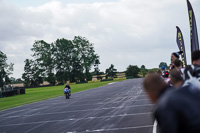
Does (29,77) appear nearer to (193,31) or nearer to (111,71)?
(111,71)

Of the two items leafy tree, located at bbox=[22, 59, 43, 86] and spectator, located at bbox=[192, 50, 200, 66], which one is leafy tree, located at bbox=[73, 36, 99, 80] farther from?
spectator, located at bbox=[192, 50, 200, 66]

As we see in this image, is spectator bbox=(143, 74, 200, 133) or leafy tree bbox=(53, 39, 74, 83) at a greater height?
leafy tree bbox=(53, 39, 74, 83)

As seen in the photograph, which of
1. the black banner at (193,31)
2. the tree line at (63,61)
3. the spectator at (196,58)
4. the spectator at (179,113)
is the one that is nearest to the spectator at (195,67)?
the spectator at (196,58)

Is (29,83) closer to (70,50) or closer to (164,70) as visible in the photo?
(70,50)

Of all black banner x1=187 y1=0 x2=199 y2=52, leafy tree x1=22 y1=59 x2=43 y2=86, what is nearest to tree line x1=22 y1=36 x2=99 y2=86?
leafy tree x1=22 y1=59 x2=43 y2=86

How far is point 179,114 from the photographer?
2146mm

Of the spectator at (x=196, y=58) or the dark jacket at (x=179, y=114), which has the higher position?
the spectator at (x=196, y=58)

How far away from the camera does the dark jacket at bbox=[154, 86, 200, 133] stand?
214 cm

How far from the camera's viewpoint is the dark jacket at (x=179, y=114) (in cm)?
214

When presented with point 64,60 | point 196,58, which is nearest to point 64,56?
point 64,60

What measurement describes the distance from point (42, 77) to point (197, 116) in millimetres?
113822

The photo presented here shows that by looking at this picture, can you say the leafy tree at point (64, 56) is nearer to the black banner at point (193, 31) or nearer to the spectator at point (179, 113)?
the black banner at point (193, 31)

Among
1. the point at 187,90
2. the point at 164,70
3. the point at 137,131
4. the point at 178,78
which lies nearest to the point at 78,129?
the point at 137,131

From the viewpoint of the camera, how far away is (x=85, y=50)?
385ft
